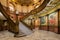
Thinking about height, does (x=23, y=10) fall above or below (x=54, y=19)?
above

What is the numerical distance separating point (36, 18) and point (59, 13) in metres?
5.01

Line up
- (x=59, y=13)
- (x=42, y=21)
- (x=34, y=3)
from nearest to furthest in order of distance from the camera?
(x=59, y=13), (x=42, y=21), (x=34, y=3)

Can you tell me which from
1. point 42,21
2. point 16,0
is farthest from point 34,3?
point 42,21

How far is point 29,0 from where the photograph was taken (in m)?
14.5

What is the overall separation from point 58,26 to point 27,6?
32.1ft

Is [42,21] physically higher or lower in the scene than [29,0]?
lower

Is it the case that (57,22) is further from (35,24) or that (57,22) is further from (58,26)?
(35,24)

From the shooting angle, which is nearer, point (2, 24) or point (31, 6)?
point (2, 24)

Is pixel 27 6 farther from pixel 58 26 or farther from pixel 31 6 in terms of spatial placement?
pixel 58 26

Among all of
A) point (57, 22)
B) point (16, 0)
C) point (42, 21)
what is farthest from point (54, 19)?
point (16, 0)

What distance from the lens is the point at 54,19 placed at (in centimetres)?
793

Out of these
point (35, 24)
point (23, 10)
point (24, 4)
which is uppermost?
point (24, 4)

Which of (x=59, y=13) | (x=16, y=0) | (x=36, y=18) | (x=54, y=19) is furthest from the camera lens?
(x=16, y=0)

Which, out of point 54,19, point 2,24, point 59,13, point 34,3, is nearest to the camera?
point 59,13
